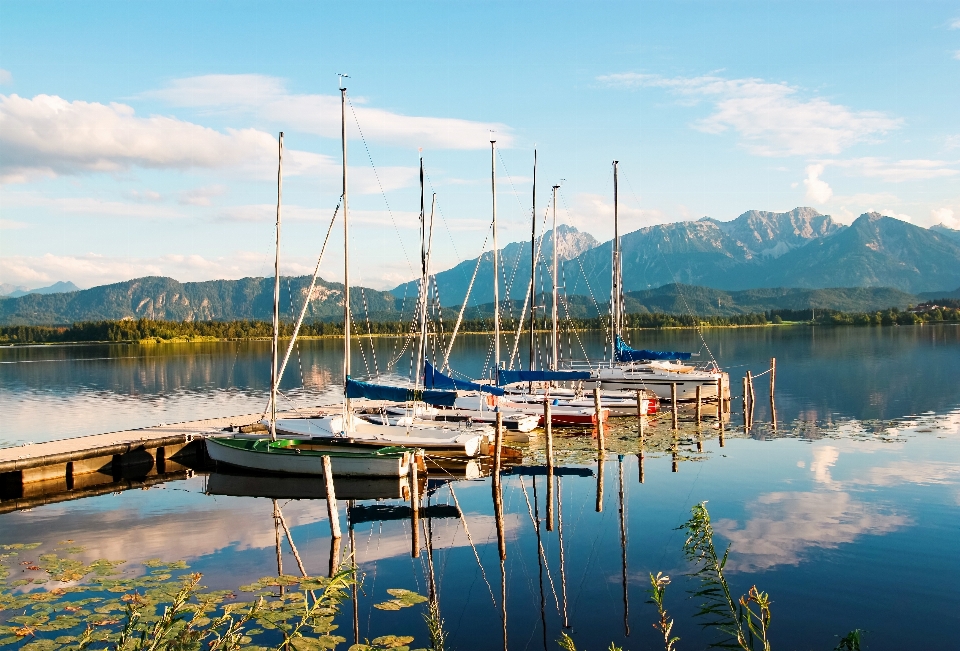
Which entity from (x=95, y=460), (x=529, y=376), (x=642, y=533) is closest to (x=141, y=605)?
(x=642, y=533)

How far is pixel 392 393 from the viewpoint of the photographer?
1438 inches

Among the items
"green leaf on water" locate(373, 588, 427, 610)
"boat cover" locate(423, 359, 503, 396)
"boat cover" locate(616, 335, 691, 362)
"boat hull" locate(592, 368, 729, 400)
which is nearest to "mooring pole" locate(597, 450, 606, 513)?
"boat cover" locate(423, 359, 503, 396)

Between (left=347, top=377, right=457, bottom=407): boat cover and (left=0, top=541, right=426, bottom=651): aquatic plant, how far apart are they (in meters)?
14.4

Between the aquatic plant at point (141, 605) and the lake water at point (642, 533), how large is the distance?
47.1 inches

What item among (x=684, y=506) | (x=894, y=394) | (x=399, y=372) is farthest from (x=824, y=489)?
(x=399, y=372)

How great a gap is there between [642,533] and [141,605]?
50.2 feet

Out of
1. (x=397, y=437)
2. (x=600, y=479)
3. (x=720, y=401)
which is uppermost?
(x=397, y=437)

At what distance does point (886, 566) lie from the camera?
21.4m

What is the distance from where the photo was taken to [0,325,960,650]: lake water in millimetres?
18312

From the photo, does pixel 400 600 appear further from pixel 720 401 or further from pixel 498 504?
pixel 720 401

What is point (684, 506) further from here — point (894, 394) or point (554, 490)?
point (894, 394)

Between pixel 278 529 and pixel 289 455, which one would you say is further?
pixel 289 455

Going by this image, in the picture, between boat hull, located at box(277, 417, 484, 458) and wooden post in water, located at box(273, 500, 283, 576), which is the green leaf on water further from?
boat hull, located at box(277, 417, 484, 458)

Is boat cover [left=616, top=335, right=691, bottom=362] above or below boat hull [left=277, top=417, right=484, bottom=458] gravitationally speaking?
above
